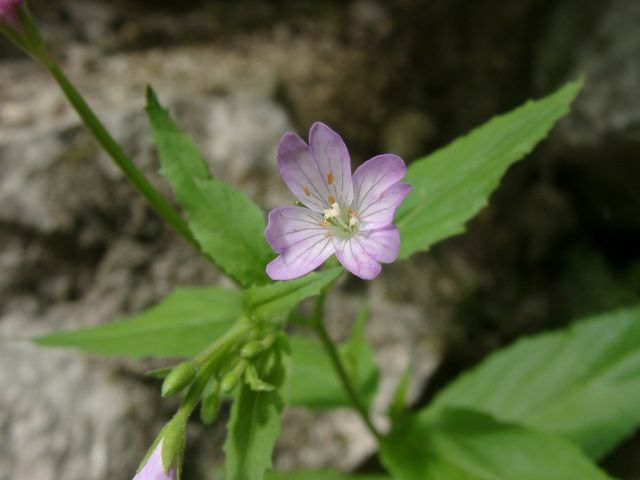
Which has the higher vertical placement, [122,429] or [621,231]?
[122,429]

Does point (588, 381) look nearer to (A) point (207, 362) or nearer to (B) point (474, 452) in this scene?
(B) point (474, 452)

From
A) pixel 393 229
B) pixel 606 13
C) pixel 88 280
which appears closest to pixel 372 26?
pixel 606 13

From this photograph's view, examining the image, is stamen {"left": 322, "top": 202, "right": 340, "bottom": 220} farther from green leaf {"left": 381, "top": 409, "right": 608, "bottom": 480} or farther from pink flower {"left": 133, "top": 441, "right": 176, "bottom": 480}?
green leaf {"left": 381, "top": 409, "right": 608, "bottom": 480}

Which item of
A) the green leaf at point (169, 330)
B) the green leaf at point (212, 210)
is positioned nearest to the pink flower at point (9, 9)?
the green leaf at point (212, 210)

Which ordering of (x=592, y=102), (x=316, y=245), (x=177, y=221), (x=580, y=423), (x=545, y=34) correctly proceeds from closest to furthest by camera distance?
(x=316, y=245) < (x=177, y=221) < (x=580, y=423) < (x=592, y=102) < (x=545, y=34)

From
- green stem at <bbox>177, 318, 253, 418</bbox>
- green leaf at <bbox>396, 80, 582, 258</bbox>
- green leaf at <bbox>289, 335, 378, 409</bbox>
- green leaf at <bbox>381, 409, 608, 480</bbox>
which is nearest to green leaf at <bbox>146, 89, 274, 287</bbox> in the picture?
green stem at <bbox>177, 318, 253, 418</bbox>

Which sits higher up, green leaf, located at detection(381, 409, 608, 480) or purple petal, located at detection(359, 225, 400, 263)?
purple petal, located at detection(359, 225, 400, 263)

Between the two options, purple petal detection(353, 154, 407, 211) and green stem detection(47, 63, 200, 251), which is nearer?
purple petal detection(353, 154, 407, 211)

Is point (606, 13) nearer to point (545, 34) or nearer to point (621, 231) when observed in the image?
point (545, 34)
